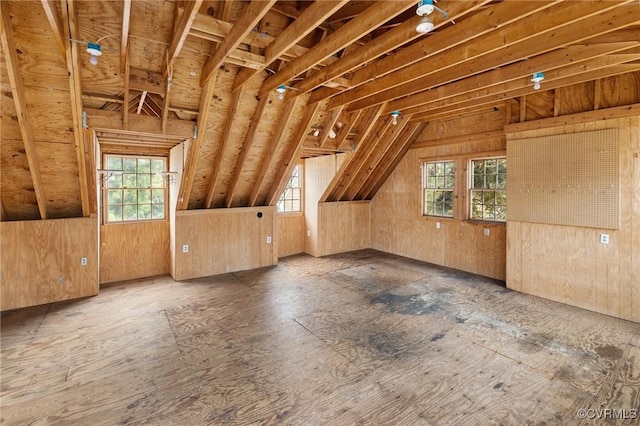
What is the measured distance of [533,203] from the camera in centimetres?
447

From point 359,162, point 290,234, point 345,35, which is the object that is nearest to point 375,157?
point 359,162

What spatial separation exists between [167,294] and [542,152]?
231 inches

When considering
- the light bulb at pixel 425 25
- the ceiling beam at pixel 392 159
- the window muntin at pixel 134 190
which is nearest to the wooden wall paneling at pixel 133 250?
the window muntin at pixel 134 190

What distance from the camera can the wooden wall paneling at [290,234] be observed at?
705 centimetres

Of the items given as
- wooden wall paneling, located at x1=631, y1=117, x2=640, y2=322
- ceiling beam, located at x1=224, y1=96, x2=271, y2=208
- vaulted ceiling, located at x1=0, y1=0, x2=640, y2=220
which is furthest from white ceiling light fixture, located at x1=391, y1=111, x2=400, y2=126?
wooden wall paneling, located at x1=631, y1=117, x2=640, y2=322

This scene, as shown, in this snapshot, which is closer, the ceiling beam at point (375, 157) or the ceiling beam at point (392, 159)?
the ceiling beam at point (375, 157)

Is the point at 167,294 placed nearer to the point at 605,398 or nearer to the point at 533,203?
the point at 605,398

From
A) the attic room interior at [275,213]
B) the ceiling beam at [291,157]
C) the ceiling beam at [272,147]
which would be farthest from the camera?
the ceiling beam at [291,157]

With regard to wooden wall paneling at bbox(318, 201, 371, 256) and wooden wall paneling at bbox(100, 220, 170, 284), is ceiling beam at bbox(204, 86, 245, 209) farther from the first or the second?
wooden wall paneling at bbox(318, 201, 371, 256)

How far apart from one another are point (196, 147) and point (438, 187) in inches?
184

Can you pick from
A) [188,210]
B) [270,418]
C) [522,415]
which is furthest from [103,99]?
[522,415]

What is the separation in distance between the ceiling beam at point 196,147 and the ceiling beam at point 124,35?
800mm

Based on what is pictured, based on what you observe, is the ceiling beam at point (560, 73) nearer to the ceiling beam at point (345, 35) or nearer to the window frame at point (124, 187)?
the ceiling beam at point (345, 35)

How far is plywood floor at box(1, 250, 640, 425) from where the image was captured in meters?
2.25
